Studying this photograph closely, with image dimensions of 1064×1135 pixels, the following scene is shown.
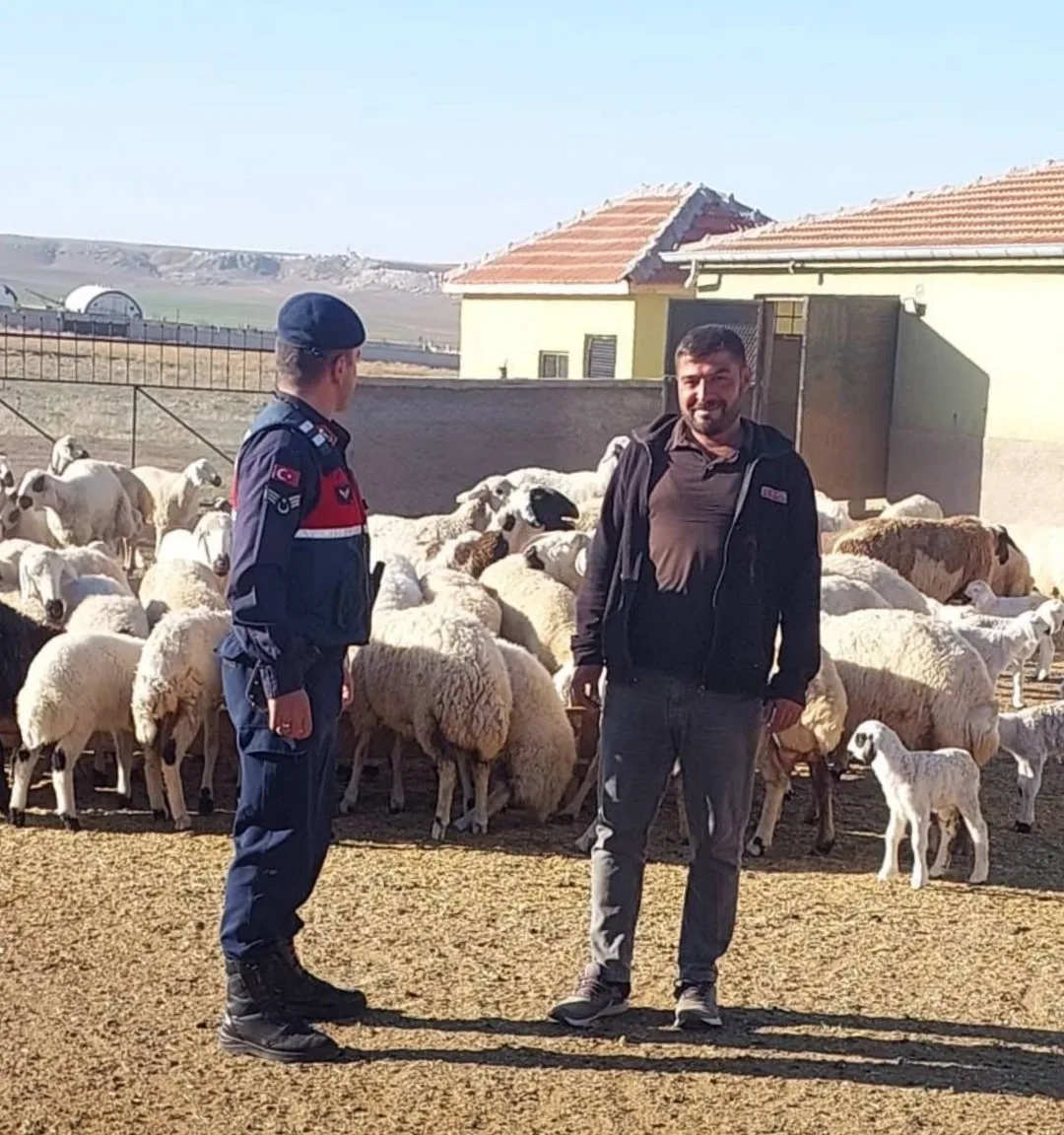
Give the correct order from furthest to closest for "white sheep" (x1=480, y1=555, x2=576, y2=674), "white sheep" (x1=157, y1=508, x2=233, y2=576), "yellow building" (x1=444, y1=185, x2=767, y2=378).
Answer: "yellow building" (x1=444, y1=185, x2=767, y2=378) < "white sheep" (x1=157, y1=508, x2=233, y2=576) < "white sheep" (x1=480, y1=555, x2=576, y2=674)

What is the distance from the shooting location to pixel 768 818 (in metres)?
8.15

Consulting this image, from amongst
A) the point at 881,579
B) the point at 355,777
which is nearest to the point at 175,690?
the point at 355,777

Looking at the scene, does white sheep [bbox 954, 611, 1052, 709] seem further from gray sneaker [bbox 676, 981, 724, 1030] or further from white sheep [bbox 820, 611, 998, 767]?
gray sneaker [bbox 676, 981, 724, 1030]

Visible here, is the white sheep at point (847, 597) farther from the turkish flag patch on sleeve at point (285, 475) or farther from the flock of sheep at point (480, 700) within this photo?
the turkish flag patch on sleeve at point (285, 475)

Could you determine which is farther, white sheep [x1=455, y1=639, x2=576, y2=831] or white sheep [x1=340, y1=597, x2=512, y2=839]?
white sheep [x1=455, y1=639, x2=576, y2=831]

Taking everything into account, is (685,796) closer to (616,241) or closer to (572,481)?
(572,481)

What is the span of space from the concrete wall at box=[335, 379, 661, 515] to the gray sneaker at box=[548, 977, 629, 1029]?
13106 millimetres

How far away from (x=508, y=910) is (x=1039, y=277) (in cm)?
1364

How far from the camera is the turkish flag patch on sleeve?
16.7 ft

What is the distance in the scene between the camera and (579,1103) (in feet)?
16.9

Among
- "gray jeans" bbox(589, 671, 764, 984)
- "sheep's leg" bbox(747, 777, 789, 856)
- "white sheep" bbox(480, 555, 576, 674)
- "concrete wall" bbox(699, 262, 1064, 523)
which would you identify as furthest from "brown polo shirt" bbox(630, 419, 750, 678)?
"concrete wall" bbox(699, 262, 1064, 523)

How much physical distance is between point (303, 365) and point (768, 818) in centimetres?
390

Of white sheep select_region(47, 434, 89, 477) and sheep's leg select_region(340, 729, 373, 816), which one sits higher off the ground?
white sheep select_region(47, 434, 89, 477)

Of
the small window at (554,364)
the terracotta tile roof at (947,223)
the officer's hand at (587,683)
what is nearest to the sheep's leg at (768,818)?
the officer's hand at (587,683)
